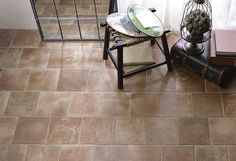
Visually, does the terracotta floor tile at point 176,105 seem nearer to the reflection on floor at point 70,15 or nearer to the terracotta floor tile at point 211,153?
the terracotta floor tile at point 211,153

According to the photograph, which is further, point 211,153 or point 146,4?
point 146,4

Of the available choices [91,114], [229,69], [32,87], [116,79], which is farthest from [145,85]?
[32,87]

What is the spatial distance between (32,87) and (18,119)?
251mm

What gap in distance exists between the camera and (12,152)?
1.70m

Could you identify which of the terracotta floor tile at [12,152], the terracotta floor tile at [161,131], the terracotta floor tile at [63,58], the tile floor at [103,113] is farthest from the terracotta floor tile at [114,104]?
the terracotta floor tile at [12,152]

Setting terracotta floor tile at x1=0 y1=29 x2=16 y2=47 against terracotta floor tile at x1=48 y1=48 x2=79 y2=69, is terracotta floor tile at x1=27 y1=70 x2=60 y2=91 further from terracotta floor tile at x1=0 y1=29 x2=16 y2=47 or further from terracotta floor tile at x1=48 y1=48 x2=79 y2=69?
terracotta floor tile at x1=0 y1=29 x2=16 y2=47

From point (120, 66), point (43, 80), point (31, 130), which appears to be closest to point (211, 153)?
point (120, 66)

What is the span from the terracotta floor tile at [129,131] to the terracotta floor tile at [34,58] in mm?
735

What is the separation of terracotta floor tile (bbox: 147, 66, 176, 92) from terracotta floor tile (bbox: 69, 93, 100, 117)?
0.36 meters

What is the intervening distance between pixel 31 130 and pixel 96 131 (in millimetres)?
389

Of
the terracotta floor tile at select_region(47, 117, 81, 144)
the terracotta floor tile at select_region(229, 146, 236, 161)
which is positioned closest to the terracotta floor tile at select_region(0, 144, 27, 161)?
the terracotta floor tile at select_region(47, 117, 81, 144)

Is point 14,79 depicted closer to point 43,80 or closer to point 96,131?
point 43,80

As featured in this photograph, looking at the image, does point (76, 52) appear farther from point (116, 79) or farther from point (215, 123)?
point (215, 123)

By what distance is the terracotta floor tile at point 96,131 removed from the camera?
172 cm
